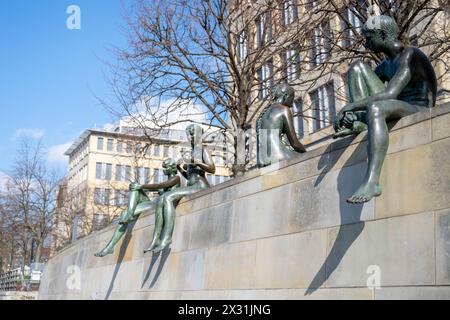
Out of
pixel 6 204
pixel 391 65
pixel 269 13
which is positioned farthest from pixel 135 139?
pixel 6 204

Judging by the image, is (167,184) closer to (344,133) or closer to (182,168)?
(182,168)

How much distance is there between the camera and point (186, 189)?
10.5 m

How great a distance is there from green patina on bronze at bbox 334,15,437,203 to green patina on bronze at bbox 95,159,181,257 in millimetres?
5622

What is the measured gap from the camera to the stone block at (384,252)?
4.93m

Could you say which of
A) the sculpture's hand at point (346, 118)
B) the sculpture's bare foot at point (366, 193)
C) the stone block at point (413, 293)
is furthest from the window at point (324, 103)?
the stone block at point (413, 293)

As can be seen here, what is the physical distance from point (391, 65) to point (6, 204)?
39.8 metres

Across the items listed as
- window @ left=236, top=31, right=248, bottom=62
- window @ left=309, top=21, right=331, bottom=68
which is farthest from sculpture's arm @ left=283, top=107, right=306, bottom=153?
window @ left=236, top=31, right=248, bottom=62

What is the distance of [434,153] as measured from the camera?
16.8 ft

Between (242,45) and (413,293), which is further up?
(242,45)

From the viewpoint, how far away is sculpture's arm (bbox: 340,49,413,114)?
5863 millimetres

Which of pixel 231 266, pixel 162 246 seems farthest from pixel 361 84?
pixel 162 246

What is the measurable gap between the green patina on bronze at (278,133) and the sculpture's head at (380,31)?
227 centimetres

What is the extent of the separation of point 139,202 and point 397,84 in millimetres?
7590

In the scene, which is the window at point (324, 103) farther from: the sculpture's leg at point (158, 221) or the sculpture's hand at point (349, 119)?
the sculpture's hand at point (349, 119)
